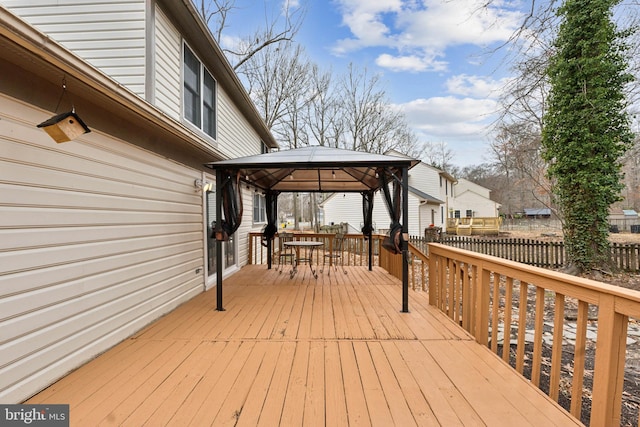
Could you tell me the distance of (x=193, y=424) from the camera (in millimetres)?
1794

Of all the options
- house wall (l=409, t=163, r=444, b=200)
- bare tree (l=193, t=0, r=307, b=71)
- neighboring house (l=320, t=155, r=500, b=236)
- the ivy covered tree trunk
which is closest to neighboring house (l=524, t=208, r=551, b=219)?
neighboring house (l=320, t=155, r=500, b=236)

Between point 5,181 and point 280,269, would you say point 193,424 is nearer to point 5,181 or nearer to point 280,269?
point 5,181

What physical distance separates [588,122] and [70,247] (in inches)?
408

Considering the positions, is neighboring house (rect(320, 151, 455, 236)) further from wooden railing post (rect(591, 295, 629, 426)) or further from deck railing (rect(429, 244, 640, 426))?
wooden railing post (rect(591, 295, 629, 426))

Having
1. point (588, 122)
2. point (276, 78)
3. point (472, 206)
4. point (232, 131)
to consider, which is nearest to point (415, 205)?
point (588, 122)

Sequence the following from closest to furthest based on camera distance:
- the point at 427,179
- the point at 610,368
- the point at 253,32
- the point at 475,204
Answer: the point at 610,368 → the point at 253,32 → the point at 427,179 → the point at 475,204

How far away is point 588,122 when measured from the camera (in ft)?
24.0

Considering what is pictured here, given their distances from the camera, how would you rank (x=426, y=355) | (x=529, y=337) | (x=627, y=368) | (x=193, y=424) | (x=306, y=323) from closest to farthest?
(x=193, y=424), (x=426, y=355), (x=627, y=368), (x=306, y=323), (x=529, y=337)

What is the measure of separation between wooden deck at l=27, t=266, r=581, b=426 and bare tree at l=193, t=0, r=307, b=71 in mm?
11195

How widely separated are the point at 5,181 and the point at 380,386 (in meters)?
2.98

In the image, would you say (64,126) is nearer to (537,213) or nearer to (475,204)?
(475,204)

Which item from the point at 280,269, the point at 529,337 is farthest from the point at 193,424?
the point at 280,269

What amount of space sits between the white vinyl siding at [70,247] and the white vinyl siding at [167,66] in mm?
1129

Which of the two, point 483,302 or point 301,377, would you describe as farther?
point 483,302
